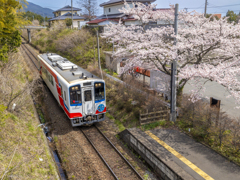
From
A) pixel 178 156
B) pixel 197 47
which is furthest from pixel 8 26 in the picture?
pixel 178 156

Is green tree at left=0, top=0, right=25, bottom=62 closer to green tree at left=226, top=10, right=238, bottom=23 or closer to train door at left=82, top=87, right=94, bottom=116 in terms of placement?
train door at left=82, top=87, right=94, bottom=116

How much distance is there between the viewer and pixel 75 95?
954cm

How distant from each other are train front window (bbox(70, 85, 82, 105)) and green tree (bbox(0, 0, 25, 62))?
3.90 meters

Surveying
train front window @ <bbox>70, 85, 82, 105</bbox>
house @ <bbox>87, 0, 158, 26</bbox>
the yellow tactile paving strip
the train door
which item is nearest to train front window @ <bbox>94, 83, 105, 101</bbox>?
the train door

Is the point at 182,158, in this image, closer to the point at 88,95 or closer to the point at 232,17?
the point at 88,95

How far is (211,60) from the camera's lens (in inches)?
404

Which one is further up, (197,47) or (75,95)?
(197,47)

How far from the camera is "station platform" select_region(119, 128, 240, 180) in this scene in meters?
6.36

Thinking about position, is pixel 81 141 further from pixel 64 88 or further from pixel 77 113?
pixel 64 88

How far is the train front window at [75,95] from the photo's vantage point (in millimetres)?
9408

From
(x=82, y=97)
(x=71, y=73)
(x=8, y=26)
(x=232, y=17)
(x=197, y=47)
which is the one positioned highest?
(x=232, y=17)

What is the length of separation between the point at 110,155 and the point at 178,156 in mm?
2734

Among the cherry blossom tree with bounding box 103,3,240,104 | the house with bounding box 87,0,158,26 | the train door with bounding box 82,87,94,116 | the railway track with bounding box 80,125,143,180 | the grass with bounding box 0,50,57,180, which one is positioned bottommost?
the railway track with bounding box 80,125,143,180

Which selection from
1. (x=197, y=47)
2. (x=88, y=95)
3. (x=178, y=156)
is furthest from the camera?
(x=197, y=47)
